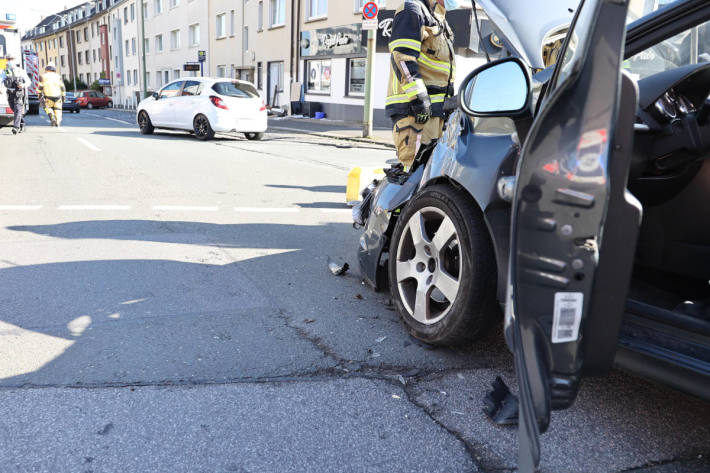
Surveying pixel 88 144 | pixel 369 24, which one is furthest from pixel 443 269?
pixel 369 24

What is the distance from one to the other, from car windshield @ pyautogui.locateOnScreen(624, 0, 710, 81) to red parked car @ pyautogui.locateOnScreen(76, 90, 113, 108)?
5385 centimetres

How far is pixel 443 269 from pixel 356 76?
24.2 metres

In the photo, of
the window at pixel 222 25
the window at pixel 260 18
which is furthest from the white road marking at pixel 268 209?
the window at pixel 222 25

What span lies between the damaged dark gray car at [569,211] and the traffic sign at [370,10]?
12.4 m

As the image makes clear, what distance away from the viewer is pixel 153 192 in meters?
7.45

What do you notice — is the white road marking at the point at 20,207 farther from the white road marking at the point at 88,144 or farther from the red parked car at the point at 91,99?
the red parked car at the point at 91,99

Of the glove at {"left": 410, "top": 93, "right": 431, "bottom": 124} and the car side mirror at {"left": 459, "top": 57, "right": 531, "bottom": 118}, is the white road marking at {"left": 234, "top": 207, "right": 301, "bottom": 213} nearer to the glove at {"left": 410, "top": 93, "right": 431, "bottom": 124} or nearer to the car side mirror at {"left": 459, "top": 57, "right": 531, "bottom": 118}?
the glove at {"left": 410, "top": 93, "right": 431, "bottom": 124}

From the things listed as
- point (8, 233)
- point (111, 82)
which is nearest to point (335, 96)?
point (8, 233)

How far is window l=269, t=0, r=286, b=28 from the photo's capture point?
30.6 m

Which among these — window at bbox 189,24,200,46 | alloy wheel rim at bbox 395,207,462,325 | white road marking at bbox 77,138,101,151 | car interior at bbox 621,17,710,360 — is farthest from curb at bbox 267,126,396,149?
window at bbox 189,24,200,46

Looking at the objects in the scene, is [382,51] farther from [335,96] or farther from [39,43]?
[39,43]

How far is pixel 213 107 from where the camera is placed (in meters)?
14.7

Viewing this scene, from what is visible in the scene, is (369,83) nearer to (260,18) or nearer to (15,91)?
(15,91)

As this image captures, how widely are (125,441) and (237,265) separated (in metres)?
2.37
